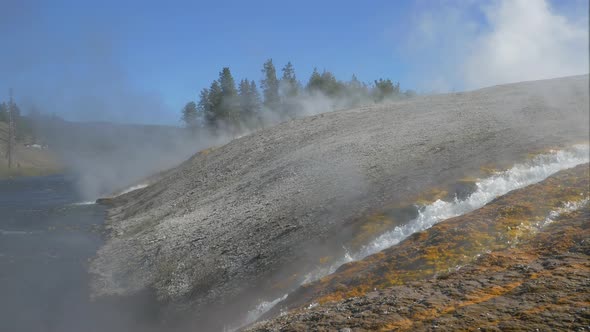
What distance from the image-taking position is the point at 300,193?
28.4 meters

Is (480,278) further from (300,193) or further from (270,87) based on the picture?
(270,87)

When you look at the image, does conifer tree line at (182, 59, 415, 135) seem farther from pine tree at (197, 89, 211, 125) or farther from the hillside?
the hillside

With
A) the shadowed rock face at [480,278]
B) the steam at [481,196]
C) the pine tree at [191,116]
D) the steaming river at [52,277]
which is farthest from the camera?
the pine tree at [191,116]

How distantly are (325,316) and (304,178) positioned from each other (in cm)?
2034

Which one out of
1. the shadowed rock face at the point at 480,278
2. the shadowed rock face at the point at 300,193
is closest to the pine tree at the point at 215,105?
the shadowed rock face at the point at 300,193

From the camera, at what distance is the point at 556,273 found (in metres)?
10.9

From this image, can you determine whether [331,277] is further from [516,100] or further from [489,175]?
[516,100]

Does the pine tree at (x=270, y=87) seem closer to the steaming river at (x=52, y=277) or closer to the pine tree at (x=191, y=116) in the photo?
the pine tree at (x=191, y=116)

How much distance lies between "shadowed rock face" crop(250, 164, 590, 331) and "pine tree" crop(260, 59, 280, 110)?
80.3 metres

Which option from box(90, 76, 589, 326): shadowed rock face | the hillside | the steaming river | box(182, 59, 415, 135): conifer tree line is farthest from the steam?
the hillside

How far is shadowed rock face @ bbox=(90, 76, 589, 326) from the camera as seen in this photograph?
856 inches

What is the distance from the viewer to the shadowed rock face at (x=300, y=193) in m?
21.7

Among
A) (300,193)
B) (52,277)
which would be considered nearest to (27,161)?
(52,277)

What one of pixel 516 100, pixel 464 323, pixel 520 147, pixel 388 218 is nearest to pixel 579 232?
pixel 464 323
